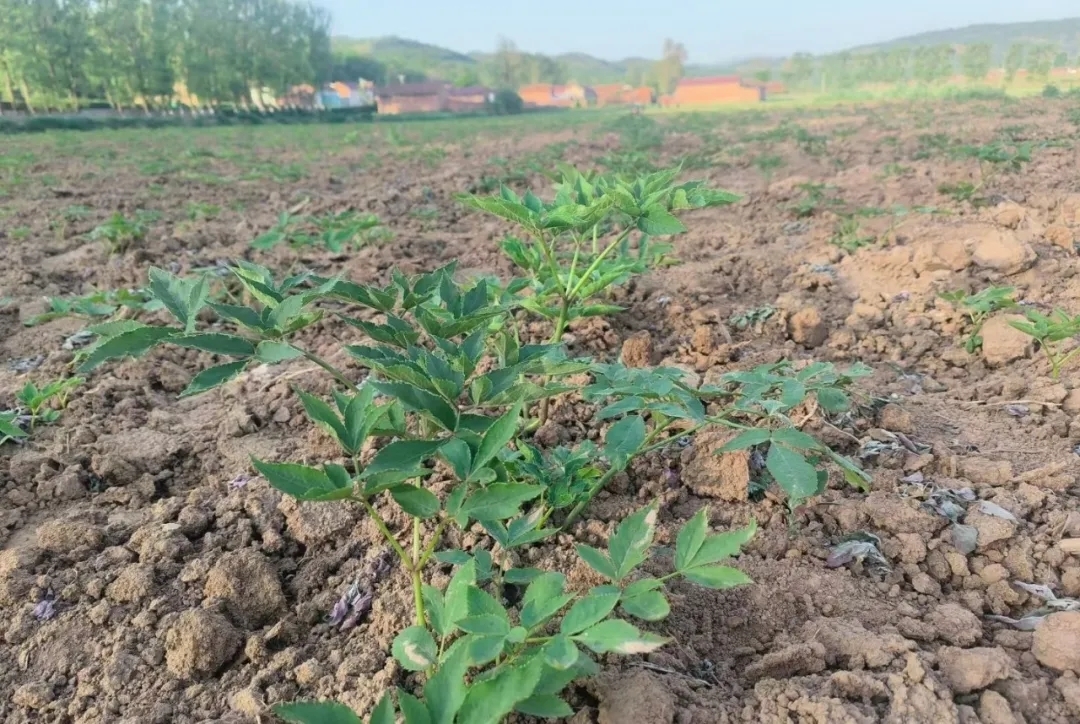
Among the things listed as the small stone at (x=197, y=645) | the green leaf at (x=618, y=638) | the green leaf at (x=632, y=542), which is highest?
the green leaf at (x=618, y=638)

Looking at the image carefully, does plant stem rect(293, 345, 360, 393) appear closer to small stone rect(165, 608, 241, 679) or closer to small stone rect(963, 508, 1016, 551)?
small stone rect(165, 608, 241, 679)

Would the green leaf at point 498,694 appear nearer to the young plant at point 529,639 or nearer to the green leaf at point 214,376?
the young plant at point 529,639

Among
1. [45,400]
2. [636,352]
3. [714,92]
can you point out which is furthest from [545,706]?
[714,92]

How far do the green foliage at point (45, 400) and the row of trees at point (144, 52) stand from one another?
137ft

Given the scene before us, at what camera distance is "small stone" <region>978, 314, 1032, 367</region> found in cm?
251

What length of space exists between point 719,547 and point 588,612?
0.90 feet

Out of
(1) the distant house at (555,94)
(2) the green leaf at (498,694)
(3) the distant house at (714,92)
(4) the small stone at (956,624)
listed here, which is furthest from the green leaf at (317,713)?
(1) the distant house at (555,94)

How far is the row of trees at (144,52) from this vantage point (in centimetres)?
3584

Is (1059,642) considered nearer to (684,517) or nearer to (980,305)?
(684,517)

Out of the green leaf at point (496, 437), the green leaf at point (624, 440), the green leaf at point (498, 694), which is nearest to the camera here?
the green leaf at point (498, 694)

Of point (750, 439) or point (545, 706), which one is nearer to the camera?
point (545, 706)

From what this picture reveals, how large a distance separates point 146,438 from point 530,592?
5.33 ft

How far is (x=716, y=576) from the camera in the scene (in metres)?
1.11

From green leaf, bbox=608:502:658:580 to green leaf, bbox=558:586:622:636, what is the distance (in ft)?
0.50
